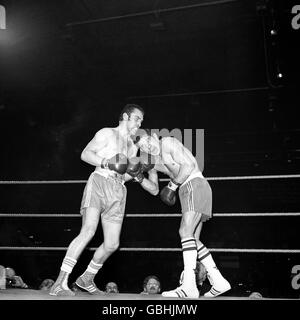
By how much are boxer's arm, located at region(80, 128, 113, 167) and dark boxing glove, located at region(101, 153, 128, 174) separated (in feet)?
0.14

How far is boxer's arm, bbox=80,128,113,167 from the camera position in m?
2.82

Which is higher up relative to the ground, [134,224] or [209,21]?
[209,21]

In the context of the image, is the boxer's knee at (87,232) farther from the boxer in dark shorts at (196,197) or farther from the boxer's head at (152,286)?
the boxer's head at (152,286)

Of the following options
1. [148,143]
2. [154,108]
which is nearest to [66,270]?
[148,143]

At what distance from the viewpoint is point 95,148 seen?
2885mm

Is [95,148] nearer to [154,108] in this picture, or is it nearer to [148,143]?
[148,143]

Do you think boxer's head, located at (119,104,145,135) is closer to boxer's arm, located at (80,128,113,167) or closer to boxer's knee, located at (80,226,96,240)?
boxer's arm, located at (80,128,113,167)

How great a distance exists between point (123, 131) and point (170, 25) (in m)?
2.35

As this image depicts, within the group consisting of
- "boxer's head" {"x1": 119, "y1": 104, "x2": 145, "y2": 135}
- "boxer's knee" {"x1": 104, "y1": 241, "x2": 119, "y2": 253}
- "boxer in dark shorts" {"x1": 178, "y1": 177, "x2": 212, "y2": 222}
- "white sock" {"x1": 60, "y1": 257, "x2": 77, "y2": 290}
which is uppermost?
"boxer's head" {"x1": 119, "y1": 104, "x2": 145, "y2": 135}

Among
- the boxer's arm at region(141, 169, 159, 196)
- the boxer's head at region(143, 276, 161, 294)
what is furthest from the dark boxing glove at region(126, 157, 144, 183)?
the boxer's head at region(143, 276, 161, 294)

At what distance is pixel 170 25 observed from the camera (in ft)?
15.9

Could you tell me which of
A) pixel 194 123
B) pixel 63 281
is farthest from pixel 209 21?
pixel 63 281

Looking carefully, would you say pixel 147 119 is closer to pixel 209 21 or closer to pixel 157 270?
pixel 209 21
